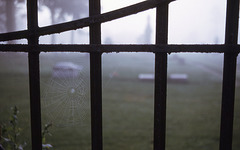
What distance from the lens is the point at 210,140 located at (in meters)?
5.15

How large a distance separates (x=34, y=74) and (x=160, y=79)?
74 centimetres

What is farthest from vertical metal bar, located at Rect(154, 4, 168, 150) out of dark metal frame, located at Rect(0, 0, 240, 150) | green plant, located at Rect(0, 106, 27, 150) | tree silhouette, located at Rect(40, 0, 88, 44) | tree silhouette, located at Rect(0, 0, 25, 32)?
green plant, located at Rect(0, 106, 27, 150)

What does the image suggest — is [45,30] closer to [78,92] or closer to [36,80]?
[36,80]

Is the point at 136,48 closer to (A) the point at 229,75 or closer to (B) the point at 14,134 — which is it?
(A) the point at 229,75

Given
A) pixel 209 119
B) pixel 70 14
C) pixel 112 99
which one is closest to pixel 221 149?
pixel 70 14

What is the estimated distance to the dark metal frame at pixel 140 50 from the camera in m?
1.02

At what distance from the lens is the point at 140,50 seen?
106 centimetres

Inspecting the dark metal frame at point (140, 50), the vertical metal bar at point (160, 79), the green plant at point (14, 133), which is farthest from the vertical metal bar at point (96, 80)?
the green plant at point (14, 133)

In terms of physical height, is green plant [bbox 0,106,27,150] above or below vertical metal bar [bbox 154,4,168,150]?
below

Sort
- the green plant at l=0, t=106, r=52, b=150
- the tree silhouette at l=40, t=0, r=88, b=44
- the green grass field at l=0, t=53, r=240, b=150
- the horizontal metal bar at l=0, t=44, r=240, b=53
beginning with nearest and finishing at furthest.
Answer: the horizontal metal bar at l=0, t=44, r=240, b=53, the tree silhouette at l=40, t=0, r=88, b=44, the green plant at l=0, t=106, r=52, b=150, the green grass field at l=0, t=53, r=240, b=150

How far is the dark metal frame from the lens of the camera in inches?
40.3

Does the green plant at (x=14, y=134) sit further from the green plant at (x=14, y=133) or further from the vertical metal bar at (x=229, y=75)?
the vertical metal bar at (x=229, y=75)


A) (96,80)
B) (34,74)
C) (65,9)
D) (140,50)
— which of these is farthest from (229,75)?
(65,9)

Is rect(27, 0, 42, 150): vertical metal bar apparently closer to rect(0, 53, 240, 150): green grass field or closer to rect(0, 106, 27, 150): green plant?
rect(0, 53, 240, 150): green grass field
